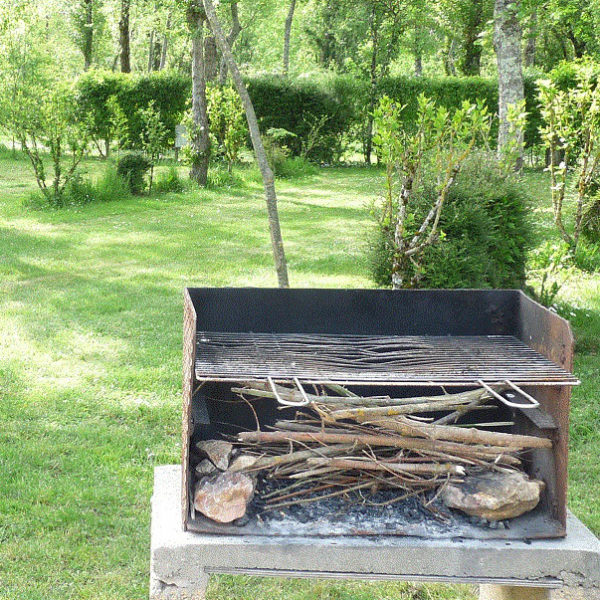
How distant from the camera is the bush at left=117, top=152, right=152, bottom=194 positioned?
42.0ft

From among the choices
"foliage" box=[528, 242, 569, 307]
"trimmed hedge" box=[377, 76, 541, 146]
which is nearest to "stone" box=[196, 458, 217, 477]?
"foliage" box=[528, 242, 569, 307]

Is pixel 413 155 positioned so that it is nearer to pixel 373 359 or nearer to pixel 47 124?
pixel 373 359

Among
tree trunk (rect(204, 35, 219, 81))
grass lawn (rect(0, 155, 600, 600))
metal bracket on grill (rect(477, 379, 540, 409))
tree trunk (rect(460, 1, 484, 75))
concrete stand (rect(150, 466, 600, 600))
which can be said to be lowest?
grass lawn (rect(0, 155, 600, 600))

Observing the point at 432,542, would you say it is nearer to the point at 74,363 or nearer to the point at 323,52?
the point at 74,363

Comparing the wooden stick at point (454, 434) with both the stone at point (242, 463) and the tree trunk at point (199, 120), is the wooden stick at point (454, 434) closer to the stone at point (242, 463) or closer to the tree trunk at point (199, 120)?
the stone at point (242, 463)

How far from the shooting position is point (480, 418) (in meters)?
3.01

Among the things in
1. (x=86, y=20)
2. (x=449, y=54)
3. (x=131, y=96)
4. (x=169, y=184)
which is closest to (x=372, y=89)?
(x=131, y=96)

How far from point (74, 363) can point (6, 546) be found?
83.7 inches

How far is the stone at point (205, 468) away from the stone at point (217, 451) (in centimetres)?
1

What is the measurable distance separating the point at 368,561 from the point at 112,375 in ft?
10.1

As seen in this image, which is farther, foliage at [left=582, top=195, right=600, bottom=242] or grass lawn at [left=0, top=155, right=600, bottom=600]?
foliage at [left=582, top=195, right=600, bottom=242]

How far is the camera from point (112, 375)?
16.5 ft

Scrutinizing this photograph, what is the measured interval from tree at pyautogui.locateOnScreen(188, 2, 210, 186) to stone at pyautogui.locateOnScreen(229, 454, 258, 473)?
1082cm

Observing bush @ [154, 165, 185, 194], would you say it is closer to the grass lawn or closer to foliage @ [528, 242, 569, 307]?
the grass lawn
